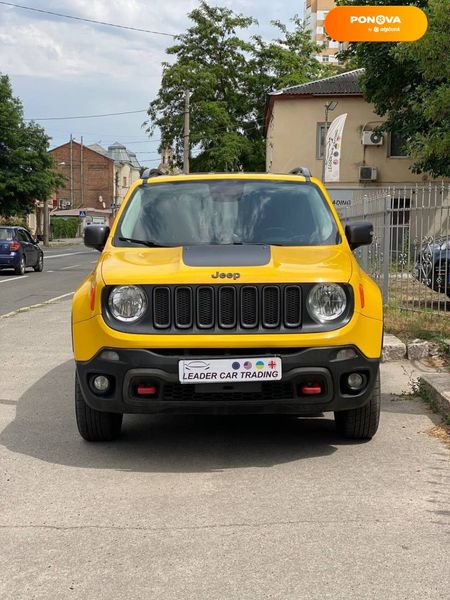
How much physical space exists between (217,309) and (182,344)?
1.03 feet

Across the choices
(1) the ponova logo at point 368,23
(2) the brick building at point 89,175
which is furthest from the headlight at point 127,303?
(2) the brick building at point 89,175

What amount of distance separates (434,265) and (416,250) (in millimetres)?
460

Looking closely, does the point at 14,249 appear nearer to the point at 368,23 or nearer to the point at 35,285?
the point at 35,285

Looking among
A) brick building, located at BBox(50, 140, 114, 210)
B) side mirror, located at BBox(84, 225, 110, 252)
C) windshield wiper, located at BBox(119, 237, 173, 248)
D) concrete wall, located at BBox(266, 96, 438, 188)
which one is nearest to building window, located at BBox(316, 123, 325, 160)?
concrete wall, located at BBox(266, 96, 438, 188)

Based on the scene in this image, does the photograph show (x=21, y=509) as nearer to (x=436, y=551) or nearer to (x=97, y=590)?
(x=97, y=590)

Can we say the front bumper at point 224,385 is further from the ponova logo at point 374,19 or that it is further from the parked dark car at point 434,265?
the ponova logo at point 374,19

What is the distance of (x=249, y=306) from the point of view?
5203 millimetres

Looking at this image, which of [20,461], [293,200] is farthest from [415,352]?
[20,461]

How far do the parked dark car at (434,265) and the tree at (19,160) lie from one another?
4382 cm

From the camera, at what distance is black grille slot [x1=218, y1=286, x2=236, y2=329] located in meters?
5.18

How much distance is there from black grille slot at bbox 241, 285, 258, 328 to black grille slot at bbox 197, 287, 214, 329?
0.62 feet

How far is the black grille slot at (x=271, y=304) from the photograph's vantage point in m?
5.20

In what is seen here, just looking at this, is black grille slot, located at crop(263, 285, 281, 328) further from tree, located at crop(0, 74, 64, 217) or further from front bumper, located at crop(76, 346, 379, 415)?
tree, located at crop(0, 74, 64, 217)

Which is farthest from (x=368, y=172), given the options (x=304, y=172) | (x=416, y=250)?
(x=304, y=172)
